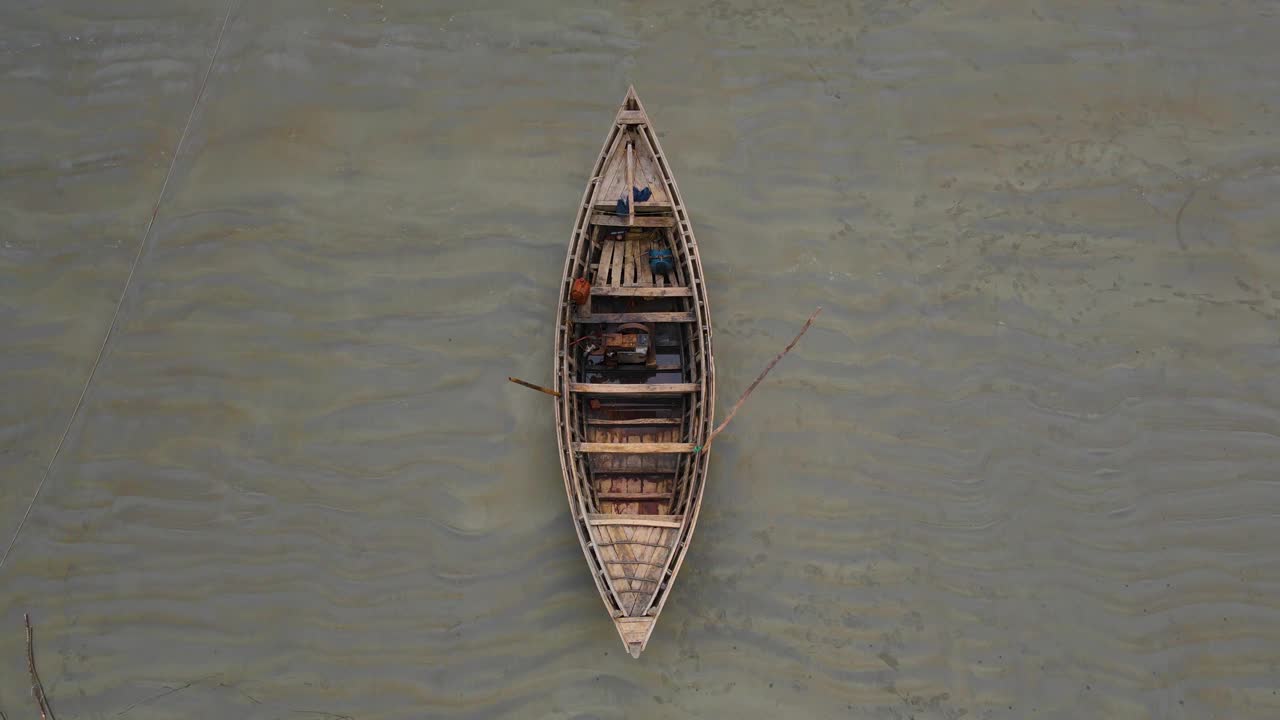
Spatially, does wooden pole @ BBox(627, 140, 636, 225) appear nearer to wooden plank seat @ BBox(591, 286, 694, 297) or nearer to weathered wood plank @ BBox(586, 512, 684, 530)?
wooden plank seat @ BBox(591, 286, 694, 297)

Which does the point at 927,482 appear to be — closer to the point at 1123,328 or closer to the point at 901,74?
the point at 1123,328

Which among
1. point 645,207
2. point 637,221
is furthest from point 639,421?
point 645,207

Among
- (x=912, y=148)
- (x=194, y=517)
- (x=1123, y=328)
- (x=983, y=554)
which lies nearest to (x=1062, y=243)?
(x=1123, y=328)

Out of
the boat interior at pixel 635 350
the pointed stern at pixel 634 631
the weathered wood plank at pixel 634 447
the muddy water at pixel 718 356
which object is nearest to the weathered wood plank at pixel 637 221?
the boat interior at pixel 635 350

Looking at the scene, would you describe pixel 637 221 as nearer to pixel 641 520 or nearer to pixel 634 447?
pixel 634 447

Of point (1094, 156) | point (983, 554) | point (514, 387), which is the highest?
point (1094, 156)

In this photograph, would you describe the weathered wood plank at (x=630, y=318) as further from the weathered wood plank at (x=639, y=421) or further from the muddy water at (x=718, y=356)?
the weathered wood plank at (x=639, y=421)
